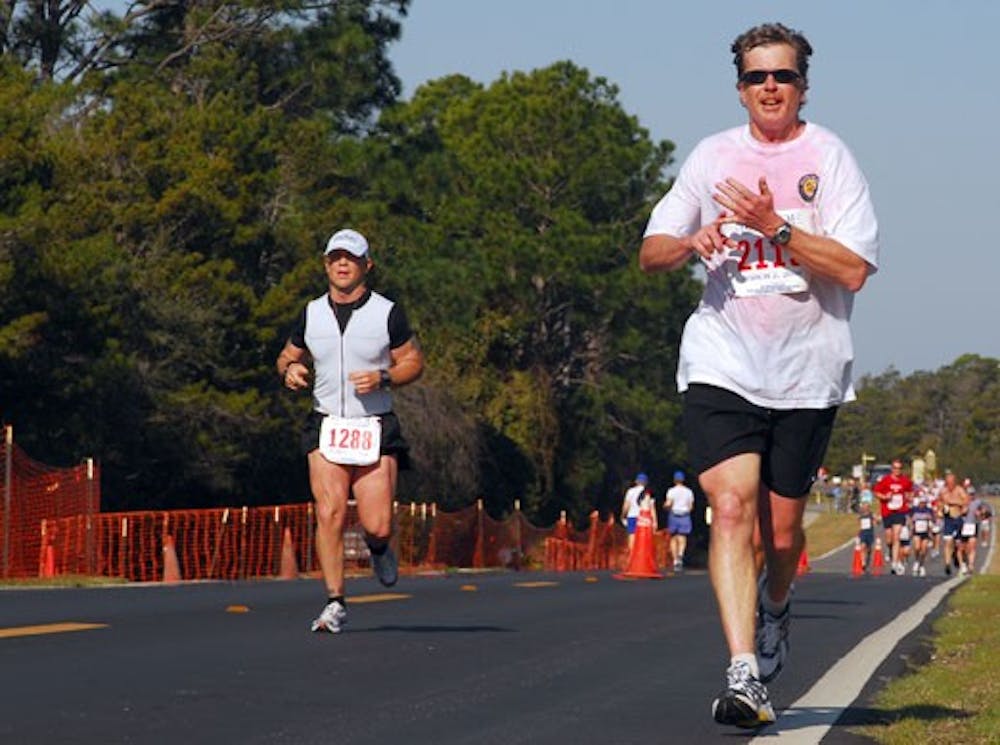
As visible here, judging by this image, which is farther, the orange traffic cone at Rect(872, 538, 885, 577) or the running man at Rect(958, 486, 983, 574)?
the orange traffic cone at Rect(872, 538, 885, 577)

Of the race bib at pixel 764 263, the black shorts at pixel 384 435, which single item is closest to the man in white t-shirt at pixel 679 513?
the black shorts at pixel 384 435

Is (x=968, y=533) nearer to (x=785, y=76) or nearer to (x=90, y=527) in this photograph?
(x=90, y=527)

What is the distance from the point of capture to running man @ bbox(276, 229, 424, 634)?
12.8 m

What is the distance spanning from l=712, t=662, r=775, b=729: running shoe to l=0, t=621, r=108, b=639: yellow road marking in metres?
4.64

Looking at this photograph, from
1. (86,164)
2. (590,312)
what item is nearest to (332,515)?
(86,164)

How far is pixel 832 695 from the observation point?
388 inches

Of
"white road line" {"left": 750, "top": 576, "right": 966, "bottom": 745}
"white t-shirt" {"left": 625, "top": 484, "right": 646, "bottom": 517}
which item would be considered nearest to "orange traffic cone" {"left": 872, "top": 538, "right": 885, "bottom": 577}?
"white t-shirt" {"left": 625, "top": 484, "right": 646, "bottom": 517}

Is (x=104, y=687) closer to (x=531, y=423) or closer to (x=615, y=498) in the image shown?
(x=531, y=423)

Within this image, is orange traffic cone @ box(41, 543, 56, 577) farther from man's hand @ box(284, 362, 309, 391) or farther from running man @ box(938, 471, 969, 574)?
running man @ box(938, 471, 969, 574)

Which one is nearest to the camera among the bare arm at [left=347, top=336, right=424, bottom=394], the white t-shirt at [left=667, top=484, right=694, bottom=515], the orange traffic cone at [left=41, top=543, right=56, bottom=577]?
the bare arm at [left=347, top=336, right=424, bottom=394]

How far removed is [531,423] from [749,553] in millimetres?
61522

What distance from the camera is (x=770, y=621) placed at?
28.1 ft

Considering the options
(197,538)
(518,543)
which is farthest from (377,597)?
(518,543)

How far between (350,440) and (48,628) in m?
1.90
